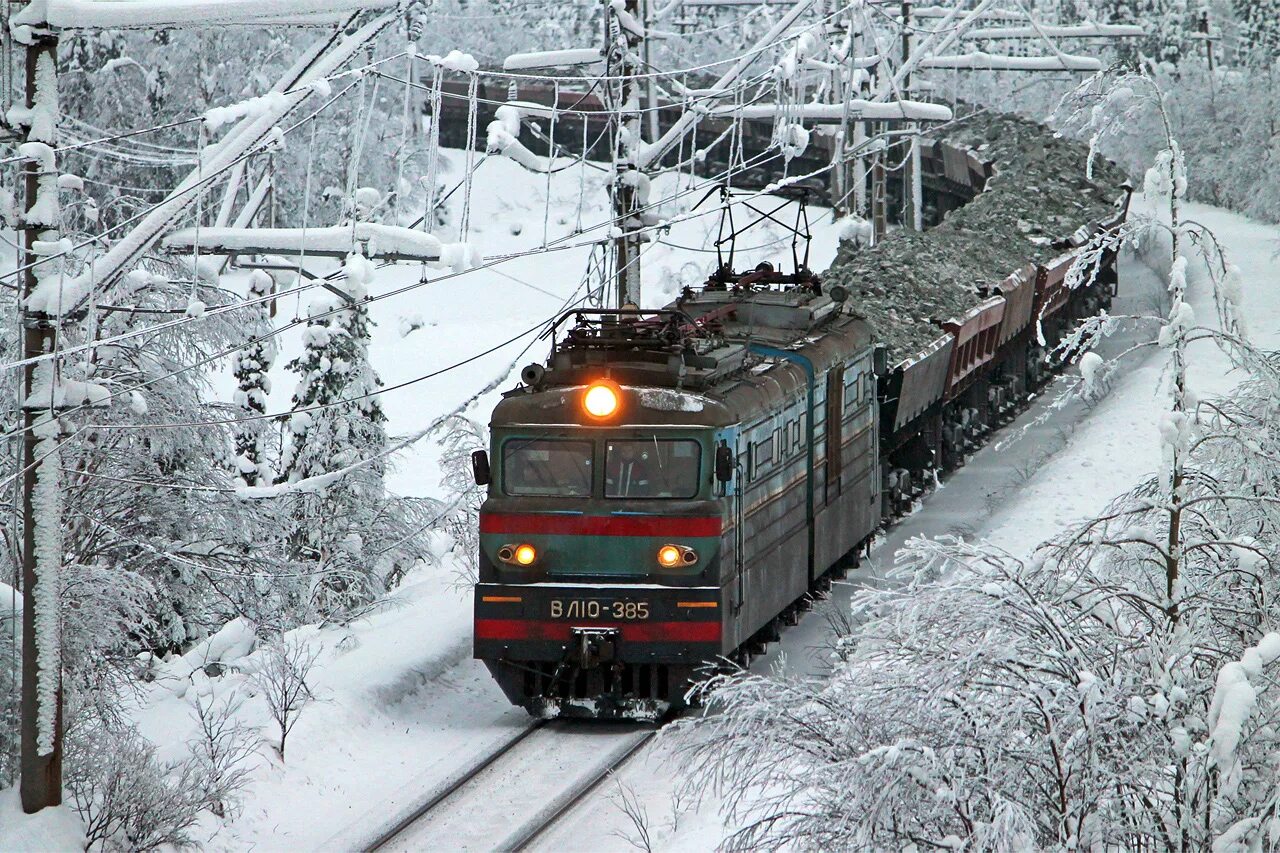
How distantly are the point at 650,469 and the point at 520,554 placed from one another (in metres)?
1.14

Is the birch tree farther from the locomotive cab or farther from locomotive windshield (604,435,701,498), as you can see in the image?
locomotive windshield (604,435,701,498)

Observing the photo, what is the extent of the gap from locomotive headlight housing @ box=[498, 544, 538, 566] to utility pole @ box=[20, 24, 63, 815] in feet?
11.5

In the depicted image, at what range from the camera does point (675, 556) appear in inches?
500

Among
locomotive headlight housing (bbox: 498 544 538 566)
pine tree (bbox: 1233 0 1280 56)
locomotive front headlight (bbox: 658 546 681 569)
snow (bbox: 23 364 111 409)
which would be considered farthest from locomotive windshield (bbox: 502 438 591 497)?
pine tree (bbox: 1233 0 1280 56)

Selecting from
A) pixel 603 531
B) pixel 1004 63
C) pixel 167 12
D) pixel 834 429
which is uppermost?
pixel 1004 63

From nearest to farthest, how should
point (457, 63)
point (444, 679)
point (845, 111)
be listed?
point (457, 63)
point (444, 679)
point (845, 111)

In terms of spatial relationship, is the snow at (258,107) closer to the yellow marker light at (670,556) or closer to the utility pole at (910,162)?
the yellow marker light at (670,556)

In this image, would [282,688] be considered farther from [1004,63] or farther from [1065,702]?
[1004,63]

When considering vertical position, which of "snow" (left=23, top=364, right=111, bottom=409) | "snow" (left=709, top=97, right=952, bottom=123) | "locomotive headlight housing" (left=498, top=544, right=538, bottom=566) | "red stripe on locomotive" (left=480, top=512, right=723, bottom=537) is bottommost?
"locomotive headlight housing" (left=498, top=544, right=538, bottom=566)

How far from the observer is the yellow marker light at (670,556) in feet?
41.7

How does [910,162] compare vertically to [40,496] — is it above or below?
above

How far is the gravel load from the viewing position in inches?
893

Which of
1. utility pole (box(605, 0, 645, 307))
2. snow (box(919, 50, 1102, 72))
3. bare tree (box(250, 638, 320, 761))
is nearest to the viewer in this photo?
bare tree (box(250, 638, 320, 761))

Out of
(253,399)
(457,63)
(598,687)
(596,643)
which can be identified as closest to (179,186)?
(457,63)
